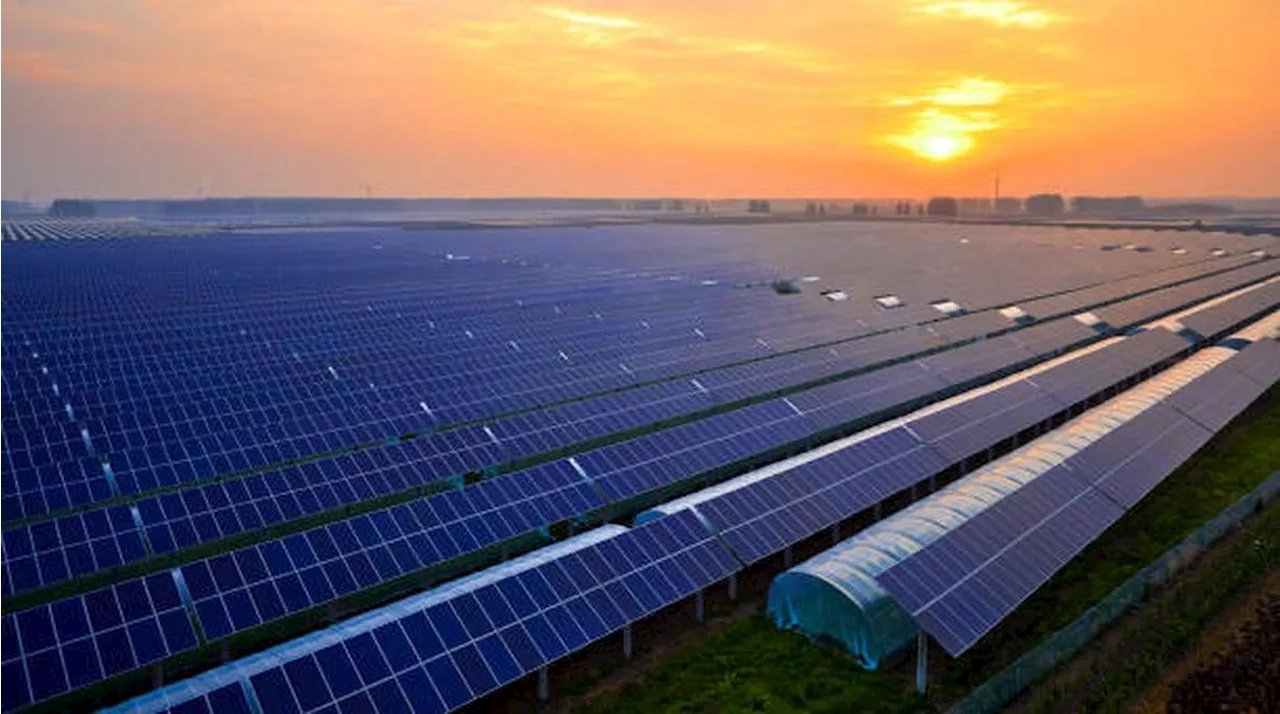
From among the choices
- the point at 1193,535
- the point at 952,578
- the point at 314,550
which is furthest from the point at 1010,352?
the point at 314,550

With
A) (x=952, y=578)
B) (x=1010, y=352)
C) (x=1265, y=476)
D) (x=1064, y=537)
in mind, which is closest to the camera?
(x=952, y=578)

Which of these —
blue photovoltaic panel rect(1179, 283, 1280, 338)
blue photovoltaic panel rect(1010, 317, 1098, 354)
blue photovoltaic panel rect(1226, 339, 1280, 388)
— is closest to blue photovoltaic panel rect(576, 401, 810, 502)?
blue photovoltaic panel rect(1010, 317, 1098, 354)

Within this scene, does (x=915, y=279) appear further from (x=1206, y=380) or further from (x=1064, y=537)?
(x=1064, y=537)

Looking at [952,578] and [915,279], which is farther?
[915,279]

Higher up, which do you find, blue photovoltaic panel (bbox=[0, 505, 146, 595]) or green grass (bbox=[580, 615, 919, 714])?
blue photovoltaic panel (bbox=[0, 505, 146, 595])

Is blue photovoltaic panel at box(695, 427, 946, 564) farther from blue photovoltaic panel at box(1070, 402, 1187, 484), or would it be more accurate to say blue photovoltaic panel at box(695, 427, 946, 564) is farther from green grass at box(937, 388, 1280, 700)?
green grass at box(937, 388, 1280, 700)

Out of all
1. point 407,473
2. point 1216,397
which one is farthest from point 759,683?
point 1216,397

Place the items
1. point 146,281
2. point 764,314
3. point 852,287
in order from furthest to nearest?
point 852,287 → point 146,281 → point 764,314
